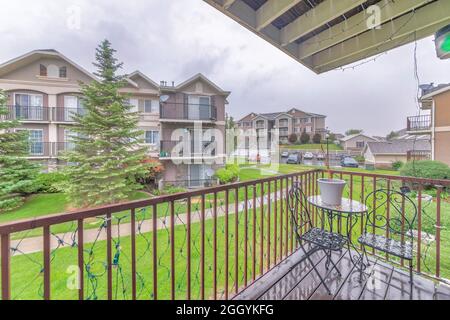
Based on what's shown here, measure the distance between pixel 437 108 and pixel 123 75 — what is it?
1624 cm

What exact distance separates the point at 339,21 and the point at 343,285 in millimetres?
2435

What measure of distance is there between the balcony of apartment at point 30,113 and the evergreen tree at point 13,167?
7.48 ft

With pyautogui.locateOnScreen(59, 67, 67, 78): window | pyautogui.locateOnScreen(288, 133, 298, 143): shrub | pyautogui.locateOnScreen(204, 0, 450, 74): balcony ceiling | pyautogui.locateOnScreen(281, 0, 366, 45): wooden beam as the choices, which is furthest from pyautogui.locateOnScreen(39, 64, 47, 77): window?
pyautogui.locateOnScreen(288, 133, 298, 143): shrub

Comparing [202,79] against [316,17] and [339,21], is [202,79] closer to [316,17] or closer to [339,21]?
[339,21]

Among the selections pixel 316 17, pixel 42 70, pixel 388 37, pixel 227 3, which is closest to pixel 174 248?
pixel 227 3

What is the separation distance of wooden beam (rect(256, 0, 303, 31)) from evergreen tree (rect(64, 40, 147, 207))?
279 inches

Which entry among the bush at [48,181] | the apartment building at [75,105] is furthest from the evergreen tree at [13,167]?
the apartment building at [75,105]

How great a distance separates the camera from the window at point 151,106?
1177 centimetres

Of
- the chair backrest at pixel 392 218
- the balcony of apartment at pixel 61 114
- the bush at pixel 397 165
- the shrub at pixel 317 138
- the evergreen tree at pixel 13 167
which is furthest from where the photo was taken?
the shrub at pixel 317 138

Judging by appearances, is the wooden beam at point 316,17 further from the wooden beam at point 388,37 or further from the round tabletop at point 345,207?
the round tabletop at point 345,207

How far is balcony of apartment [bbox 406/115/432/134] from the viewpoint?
1231cm

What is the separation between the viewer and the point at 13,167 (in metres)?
7.95

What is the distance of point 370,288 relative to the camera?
1754mm
